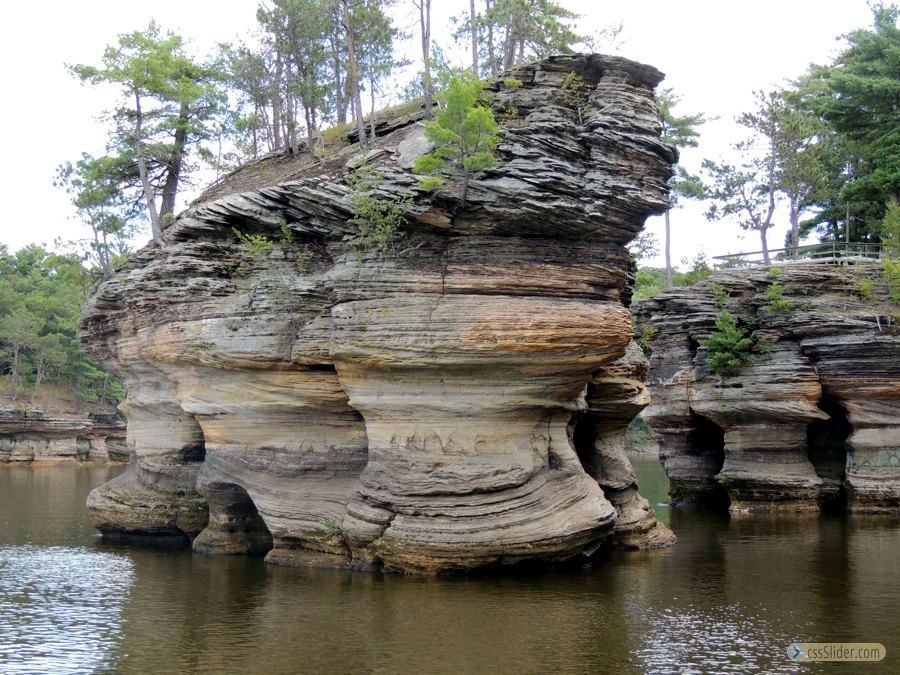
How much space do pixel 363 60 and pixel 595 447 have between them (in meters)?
17.1

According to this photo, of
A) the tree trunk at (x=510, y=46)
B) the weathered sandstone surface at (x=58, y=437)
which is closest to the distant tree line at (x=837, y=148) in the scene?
the tree trunk at (x=510, y=46)

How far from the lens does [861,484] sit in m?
33.3

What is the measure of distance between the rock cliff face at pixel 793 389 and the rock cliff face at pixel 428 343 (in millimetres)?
11109

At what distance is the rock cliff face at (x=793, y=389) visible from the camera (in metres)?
33.2

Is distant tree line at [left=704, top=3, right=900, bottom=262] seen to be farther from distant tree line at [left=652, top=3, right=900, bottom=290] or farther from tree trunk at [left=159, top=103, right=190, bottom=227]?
tree trunk at [left=159, top=103, right=190, bottom=227]

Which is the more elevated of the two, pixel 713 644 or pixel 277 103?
pixel 277 103

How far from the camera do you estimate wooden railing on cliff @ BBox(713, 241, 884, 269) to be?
124 feet

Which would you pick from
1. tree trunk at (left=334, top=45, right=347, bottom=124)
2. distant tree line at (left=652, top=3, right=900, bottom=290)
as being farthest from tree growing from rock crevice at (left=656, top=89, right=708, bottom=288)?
tree trunk at (left=334, top=45, right=347, bottom=124)

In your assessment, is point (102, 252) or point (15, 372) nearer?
point (102, 252)

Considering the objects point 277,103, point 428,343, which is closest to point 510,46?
point 277,103

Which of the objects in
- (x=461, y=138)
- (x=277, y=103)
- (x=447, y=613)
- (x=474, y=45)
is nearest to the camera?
(x=447, y=613)

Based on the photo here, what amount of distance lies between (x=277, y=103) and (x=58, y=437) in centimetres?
4144

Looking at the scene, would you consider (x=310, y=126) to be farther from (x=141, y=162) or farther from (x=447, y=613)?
(x=447, y=613)

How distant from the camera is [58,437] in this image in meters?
64.5
